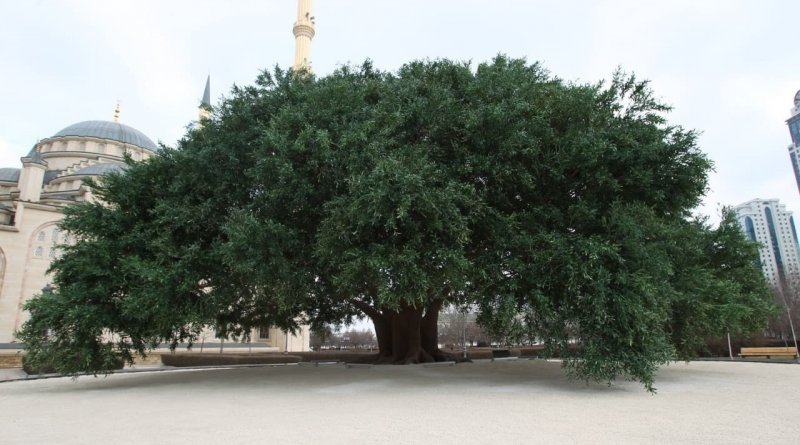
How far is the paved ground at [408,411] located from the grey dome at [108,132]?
197 ft

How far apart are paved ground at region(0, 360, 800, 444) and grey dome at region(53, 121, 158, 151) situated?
60.2 metres

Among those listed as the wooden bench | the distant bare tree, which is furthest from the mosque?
the wooden bench

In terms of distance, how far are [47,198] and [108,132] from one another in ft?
49.3

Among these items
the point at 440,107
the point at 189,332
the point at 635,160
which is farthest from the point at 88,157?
the point at 635,160

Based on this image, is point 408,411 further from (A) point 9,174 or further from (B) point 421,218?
(A) point 9,174

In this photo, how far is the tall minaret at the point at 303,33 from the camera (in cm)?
4834

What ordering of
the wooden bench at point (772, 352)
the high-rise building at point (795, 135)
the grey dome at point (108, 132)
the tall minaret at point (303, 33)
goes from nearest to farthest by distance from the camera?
the wooden bench at point (772, 352)
the tall minaret at point (303, 33)
the grey dome at point (108, 132)
the high-rise building at point (795, 135)

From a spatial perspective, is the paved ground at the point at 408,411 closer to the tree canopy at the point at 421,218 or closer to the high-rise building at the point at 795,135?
the tree canopy at the point at 421,218

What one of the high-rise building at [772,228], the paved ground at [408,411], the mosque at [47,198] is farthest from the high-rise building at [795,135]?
the paved ground at [408,411]

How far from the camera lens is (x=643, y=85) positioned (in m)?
14.8

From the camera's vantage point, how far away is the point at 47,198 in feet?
180

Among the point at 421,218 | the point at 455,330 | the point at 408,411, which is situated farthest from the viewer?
the point at 455,330

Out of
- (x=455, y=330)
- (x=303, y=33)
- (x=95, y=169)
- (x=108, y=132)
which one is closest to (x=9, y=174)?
(x=108, y=132)

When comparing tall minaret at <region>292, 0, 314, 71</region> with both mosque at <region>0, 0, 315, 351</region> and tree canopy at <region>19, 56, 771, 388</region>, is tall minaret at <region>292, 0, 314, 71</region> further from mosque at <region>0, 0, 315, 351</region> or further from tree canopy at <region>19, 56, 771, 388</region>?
tree canopy at <region>19, 56, 771, 388</region>
